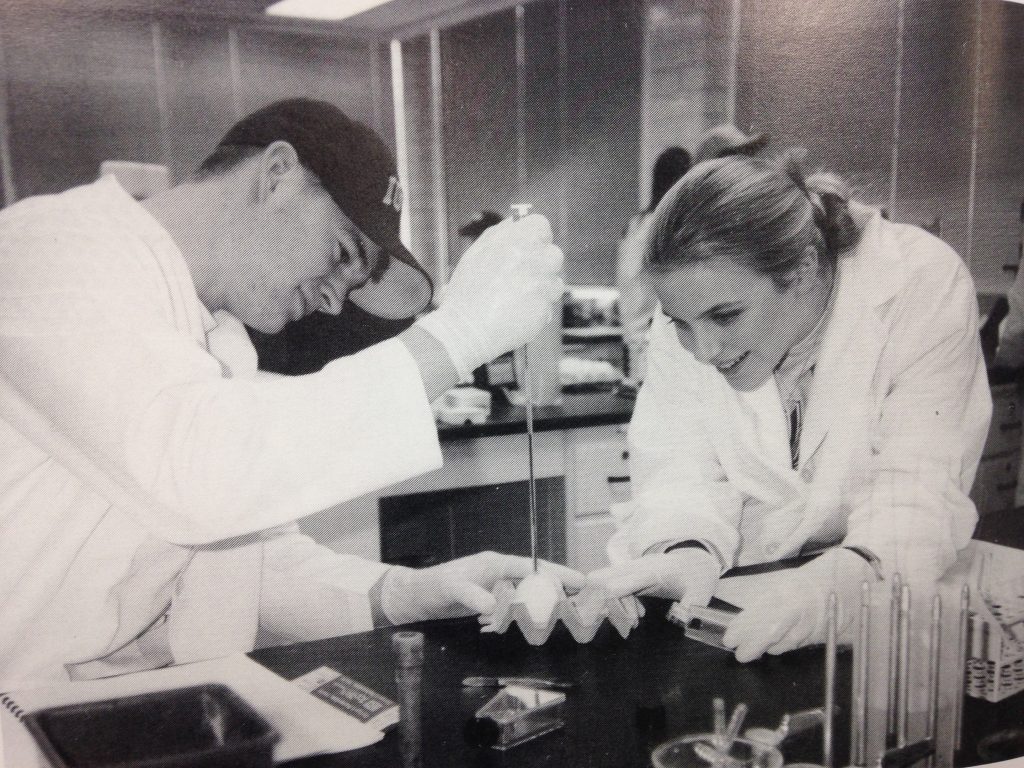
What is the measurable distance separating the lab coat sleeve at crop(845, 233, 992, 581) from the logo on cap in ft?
2.90

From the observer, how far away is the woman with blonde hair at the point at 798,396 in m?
1.44

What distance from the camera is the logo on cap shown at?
128cm

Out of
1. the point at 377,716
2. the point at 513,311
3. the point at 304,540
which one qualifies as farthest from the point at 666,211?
the point at 377,716

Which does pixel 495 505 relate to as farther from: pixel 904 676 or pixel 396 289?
pixel 904 676

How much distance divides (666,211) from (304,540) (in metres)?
0.79

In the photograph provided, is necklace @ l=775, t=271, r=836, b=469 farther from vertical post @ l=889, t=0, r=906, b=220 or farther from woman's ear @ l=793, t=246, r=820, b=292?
vertical post @ l=889, t=0, r=906, b=220

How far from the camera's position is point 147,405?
107cm

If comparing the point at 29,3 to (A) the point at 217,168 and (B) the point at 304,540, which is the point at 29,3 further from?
(B) the point at 304,540

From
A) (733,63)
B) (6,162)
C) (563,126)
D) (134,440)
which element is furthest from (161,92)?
(733,63)

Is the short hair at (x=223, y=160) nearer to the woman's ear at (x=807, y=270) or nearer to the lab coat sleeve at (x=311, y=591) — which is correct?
the lab coat sleeve at (x=311, y=591)

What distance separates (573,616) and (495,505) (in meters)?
0.30

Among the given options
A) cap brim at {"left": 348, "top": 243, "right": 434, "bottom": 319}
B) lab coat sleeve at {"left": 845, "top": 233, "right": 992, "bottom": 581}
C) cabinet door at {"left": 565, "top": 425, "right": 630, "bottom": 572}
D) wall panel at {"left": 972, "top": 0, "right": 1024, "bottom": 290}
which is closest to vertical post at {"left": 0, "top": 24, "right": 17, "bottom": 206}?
cap brim at {"left": 348, "top": 243, "right": 434, "bottom": 319}

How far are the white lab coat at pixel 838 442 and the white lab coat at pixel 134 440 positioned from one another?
507 mm

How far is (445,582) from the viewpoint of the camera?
4.33 ft
